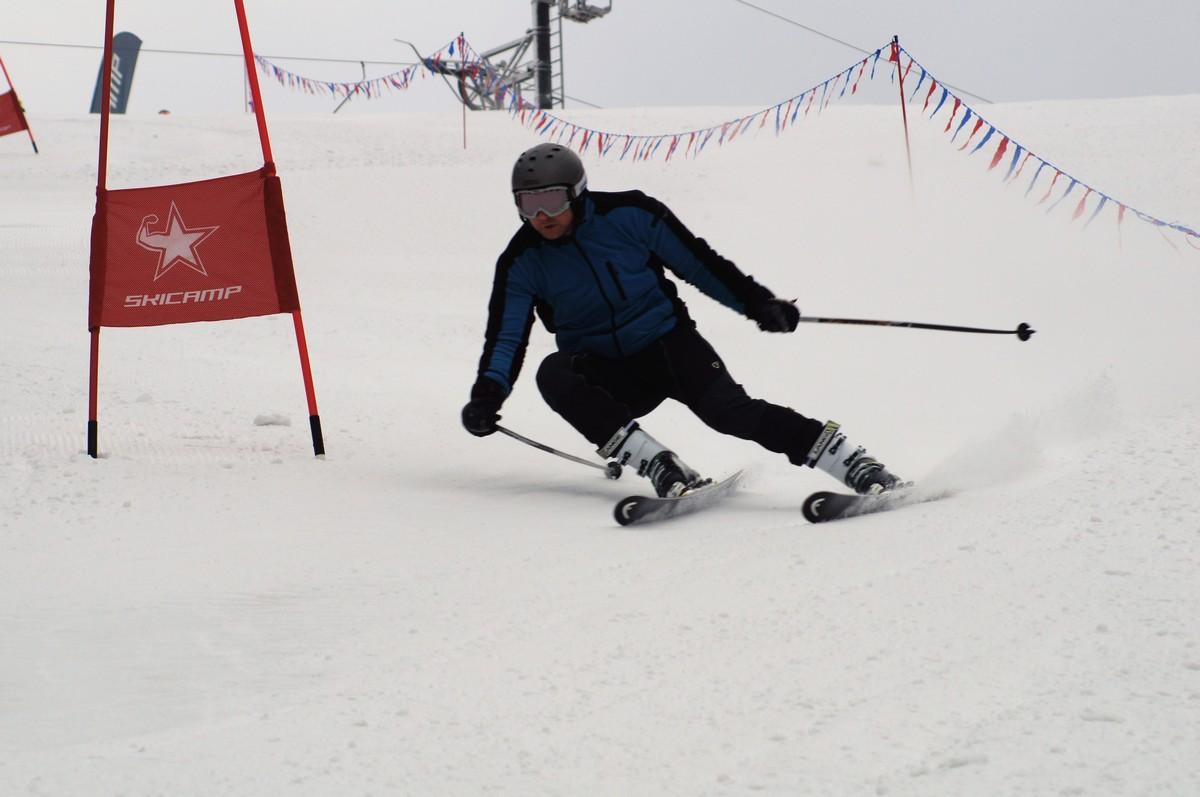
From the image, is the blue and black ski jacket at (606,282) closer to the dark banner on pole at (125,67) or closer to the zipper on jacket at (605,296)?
the zipper on jacket at (605,296)

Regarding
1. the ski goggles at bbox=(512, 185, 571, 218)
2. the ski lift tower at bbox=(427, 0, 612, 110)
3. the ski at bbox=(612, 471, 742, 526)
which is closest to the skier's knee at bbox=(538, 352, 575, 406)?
the ski goggles at bbox=(512, 185, 571, 218)

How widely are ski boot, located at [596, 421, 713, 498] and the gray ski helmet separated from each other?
88cm

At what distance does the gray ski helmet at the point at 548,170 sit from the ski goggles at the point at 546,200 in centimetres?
2

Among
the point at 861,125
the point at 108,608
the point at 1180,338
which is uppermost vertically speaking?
the point at 861,125

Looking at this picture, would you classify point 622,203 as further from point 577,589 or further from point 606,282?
point 577,589

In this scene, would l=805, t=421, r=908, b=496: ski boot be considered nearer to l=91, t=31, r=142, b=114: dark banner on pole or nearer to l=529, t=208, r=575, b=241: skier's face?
l=529, t=208, r=575, b=241: skier's face

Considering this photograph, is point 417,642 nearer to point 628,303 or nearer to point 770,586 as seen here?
point 770,586

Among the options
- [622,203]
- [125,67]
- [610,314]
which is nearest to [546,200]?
[622,203]

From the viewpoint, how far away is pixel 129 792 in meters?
1.67

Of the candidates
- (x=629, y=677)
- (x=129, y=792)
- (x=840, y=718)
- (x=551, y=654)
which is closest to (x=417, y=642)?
(x=551, y=654)

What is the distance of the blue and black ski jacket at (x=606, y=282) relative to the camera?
4.12 metres

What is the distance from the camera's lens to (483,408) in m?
4.12

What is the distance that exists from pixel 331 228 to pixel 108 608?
11541 millimetres

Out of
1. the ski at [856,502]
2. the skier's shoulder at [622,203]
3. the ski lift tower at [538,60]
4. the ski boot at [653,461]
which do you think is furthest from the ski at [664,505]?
the ski lift tower at [538,60]
